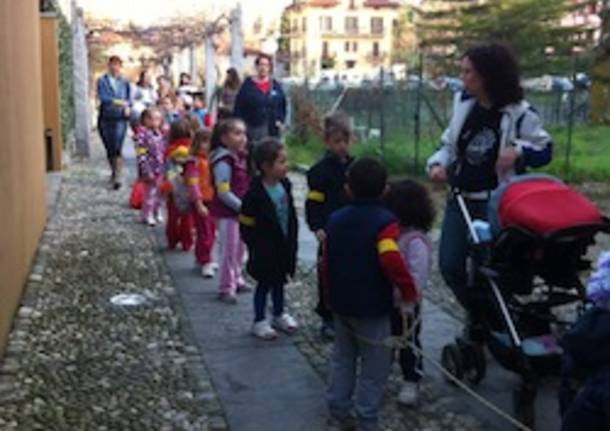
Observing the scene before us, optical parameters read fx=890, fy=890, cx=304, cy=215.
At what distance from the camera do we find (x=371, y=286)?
13.3ft

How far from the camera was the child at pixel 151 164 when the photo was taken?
33.3 ft

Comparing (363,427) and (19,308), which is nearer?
(363,427)

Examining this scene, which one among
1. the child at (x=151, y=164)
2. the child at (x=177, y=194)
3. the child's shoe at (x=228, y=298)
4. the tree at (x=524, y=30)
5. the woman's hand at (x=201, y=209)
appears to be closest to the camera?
the child's shoe at (x=228, y=298)

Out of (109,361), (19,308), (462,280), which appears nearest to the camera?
(462,280)

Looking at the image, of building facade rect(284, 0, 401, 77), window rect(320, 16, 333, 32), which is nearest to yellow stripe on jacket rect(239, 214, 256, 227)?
building facade rect(284, 0, 401, 77)

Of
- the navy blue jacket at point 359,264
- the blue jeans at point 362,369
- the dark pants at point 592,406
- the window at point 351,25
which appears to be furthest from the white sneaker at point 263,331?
the window at point 351,25

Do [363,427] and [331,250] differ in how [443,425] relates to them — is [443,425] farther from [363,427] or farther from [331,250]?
[331,250]

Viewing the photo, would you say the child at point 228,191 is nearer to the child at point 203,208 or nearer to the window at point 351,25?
the child at point 203,208

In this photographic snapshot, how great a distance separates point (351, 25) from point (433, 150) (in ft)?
327

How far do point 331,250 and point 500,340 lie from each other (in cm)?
95

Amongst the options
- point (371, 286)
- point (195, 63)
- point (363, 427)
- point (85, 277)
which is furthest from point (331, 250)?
point (195, 63)

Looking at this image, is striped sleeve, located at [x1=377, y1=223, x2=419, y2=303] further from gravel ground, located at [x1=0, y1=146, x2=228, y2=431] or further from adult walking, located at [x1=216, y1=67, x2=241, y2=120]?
adult walking, located at [x1=216, y1=67, x2=241, y2=120]

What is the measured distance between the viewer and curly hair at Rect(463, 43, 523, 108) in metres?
4.68

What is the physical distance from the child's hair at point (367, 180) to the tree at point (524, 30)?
26749 millimetres
